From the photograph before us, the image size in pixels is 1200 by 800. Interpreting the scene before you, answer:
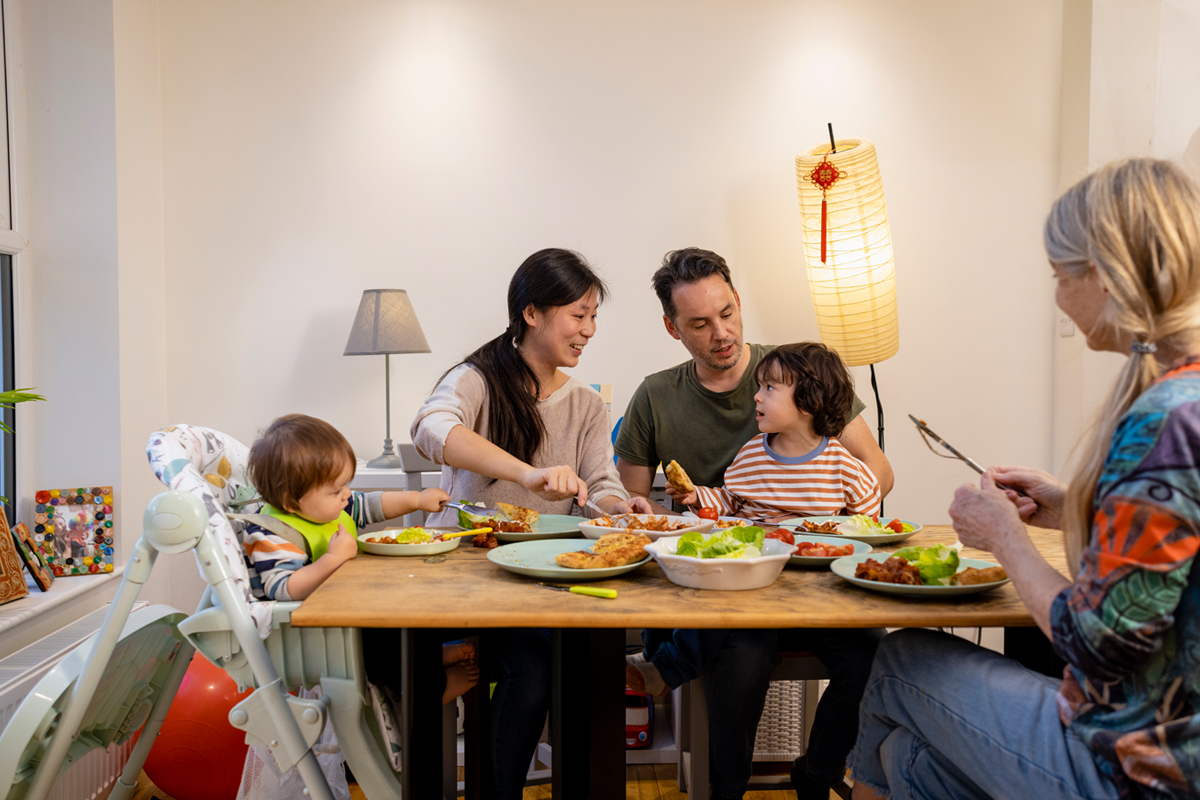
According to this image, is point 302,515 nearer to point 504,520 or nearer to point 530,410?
point 504,520

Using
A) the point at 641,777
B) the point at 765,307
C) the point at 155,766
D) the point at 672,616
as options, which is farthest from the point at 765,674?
the point at 765,307

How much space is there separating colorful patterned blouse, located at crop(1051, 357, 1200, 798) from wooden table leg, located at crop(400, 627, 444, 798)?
0.86m

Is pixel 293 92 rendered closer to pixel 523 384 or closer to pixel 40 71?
pixel 40 71

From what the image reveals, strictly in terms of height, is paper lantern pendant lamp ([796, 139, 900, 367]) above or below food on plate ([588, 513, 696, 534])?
above

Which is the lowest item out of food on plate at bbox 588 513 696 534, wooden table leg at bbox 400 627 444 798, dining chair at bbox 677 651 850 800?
dining chair at bbox 677 651 850 800

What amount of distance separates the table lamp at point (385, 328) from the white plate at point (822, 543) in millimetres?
1718

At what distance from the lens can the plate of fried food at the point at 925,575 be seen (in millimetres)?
1174

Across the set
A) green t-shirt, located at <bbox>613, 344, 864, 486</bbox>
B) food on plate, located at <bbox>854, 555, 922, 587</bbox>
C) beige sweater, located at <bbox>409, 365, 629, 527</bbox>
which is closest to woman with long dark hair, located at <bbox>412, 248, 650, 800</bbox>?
beige sweater, located at <bbox>409, 365, 629, 527</bbox>

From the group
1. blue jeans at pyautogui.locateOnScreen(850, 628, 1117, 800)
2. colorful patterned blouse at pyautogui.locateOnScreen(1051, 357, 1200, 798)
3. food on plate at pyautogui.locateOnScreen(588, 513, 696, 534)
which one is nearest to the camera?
colorful patterned blouse at pyautogui.locateOnScreen(1051, 357, 1200, 798)

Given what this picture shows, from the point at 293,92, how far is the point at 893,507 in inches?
113

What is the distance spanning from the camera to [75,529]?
8.00ft

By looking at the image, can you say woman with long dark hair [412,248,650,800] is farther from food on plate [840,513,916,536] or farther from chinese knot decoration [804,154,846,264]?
chinese knot decoration [804,154,846,264]

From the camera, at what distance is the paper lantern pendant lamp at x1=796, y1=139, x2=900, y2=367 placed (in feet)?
9.22

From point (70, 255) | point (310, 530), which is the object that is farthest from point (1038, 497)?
point (70, 255)
